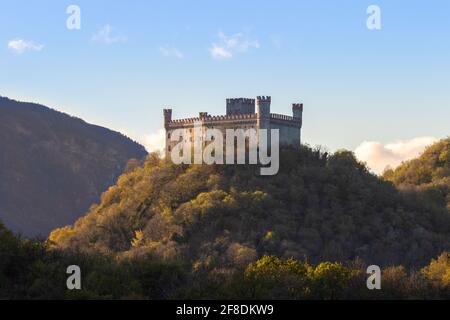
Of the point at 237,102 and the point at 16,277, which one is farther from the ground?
the point at 237,102

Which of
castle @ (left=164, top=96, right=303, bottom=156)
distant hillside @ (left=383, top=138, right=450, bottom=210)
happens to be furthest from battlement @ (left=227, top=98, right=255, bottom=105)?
distant hillside @ (left=383, top=138, right=450, bottom=210)

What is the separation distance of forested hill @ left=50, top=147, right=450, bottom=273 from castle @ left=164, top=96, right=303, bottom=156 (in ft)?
23.1

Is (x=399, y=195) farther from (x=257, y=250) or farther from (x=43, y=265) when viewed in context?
(x=43, y=265)

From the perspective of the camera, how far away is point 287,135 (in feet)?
389

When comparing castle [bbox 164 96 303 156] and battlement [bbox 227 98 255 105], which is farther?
battlement [bbox 227 98 255 105]

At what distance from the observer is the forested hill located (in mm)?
94625

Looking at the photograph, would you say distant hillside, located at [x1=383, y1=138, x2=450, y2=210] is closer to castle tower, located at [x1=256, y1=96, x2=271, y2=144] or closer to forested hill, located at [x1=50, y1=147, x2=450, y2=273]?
forested hill, located at [x1=50, y1=147, x2=450, y2=273]

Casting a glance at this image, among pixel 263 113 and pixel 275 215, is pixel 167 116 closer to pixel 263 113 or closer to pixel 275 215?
pixel 263 113

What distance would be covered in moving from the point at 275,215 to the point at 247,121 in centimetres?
2045

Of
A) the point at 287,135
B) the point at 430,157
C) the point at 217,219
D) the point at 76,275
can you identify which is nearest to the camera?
the point at 76,275

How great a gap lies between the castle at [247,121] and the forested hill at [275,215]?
7042 mm
